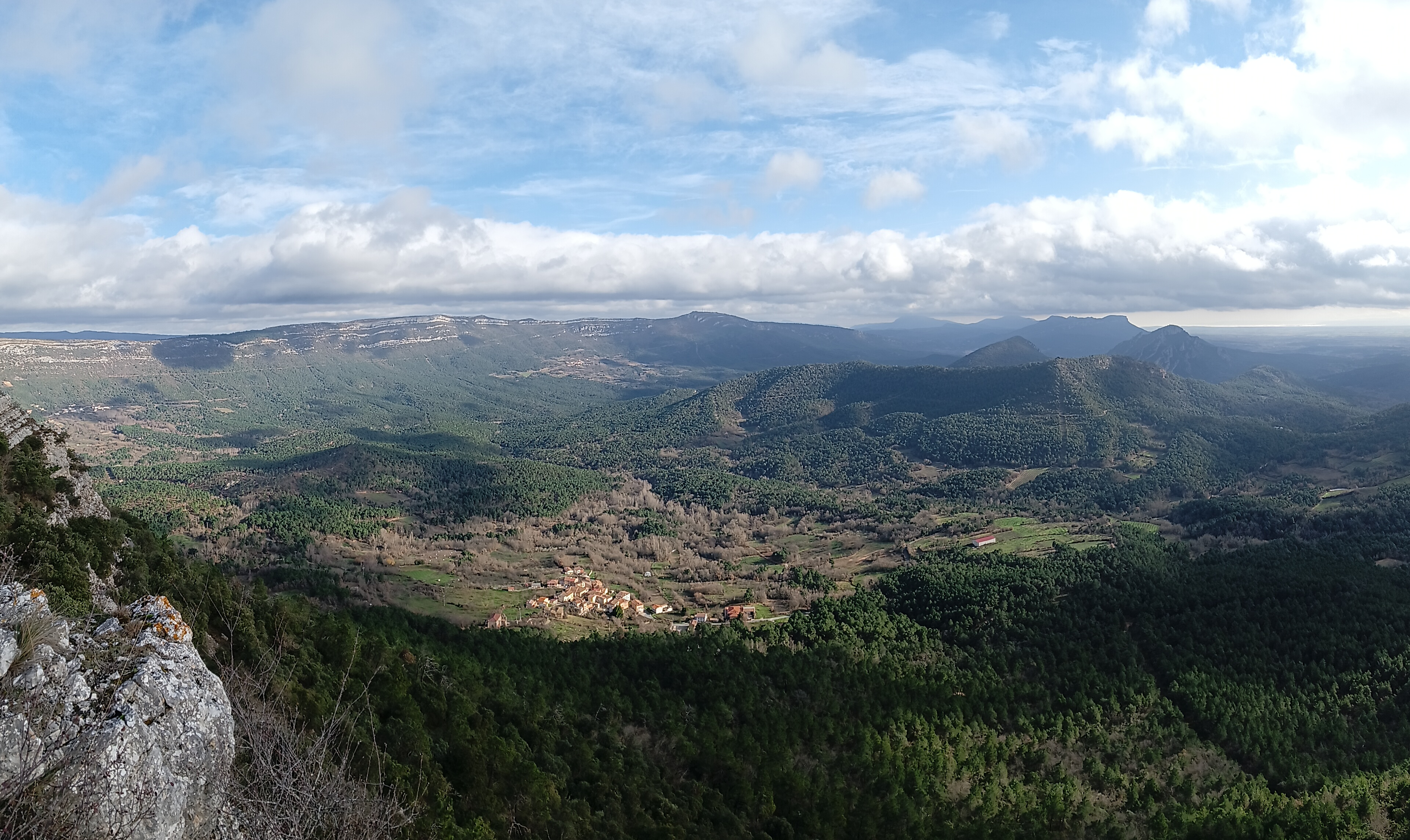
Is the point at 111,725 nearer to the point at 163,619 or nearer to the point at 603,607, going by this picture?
the point at 163,619

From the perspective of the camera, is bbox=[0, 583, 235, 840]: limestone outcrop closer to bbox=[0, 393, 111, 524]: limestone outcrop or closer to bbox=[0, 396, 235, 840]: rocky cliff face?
bbox=[0, 396, 235, 840]: rocky cliff face

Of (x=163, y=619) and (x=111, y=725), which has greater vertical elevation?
(x=163, y=619)

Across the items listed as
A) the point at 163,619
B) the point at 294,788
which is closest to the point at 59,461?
the point at 163,619

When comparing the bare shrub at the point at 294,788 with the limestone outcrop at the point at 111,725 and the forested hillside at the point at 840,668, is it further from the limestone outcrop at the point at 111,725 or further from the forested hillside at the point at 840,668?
the forested hillside at the point at 840,668

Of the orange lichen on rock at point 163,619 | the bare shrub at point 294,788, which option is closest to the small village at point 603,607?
the bare shrub at point 294,788

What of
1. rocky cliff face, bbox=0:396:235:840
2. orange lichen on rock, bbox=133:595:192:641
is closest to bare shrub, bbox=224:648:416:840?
rocky cliff face, bbox=0:396:235:840
